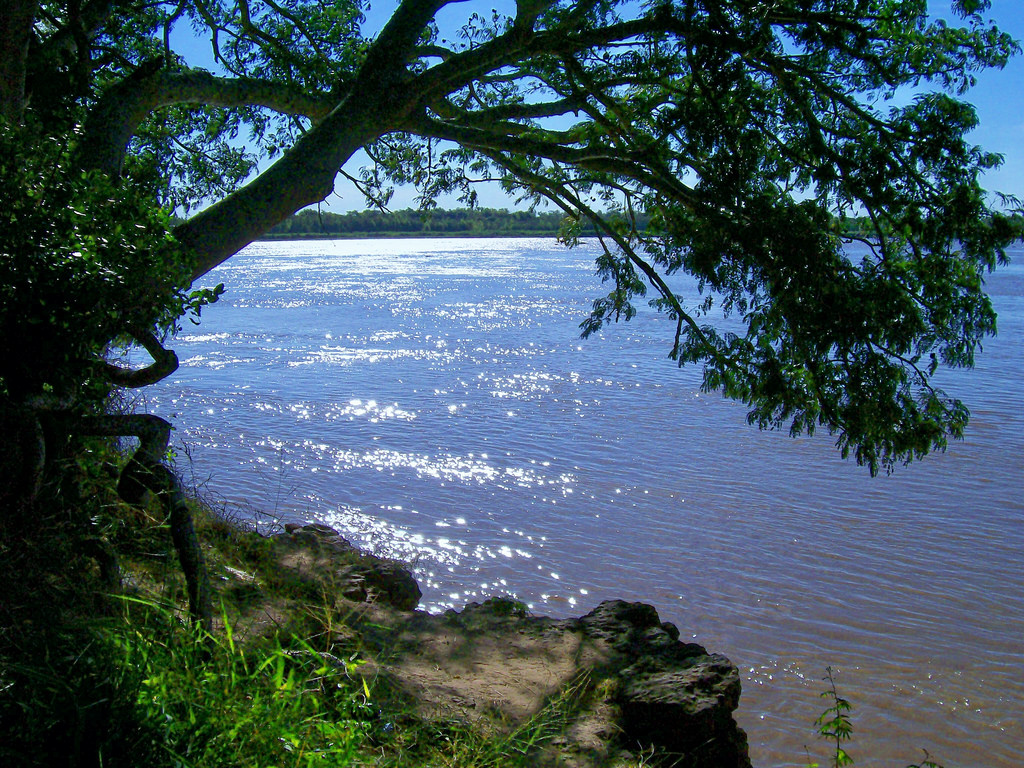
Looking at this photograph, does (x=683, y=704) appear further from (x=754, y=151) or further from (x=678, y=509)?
(x=678, y=509)

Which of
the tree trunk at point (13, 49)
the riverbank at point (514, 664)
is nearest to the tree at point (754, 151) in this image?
the tree trunk at point (13, 49)

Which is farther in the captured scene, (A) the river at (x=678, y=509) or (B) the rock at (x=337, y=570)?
(A) the river at (x=678, y=509)

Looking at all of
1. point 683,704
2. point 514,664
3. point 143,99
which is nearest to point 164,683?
point 514,664

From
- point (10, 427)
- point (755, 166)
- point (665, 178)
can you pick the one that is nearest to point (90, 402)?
point (10, 427)

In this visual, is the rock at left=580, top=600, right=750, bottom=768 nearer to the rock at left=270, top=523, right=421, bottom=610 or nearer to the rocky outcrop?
the rocky outcrop

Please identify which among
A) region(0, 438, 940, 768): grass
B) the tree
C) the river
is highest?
the tree

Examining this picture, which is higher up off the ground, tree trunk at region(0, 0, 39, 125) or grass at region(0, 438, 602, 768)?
tree trunk at region(0, 0, 39, 125)

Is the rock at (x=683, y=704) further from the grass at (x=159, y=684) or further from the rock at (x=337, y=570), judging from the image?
the rock at (x=337, y=570)

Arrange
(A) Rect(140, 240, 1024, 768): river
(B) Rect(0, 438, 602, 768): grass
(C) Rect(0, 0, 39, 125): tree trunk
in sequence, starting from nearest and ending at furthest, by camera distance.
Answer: (B) Rect(0, 438, 602, 768): grass
(C) Rect(0, 0, 39, 125): tree trunk
(A) Rect(140, 240, 1024, 768): river

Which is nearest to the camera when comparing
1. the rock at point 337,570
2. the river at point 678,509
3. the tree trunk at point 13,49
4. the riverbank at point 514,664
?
the riverbank at point 514,664

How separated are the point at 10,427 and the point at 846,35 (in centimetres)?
513

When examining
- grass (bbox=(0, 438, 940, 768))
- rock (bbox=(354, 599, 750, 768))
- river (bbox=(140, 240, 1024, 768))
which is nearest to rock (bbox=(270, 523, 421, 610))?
rock (bbox=(354, 599, 750, 768))

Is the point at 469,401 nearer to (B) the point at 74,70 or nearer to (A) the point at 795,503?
(A) the point at 795,503

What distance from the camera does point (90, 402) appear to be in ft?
11.8
